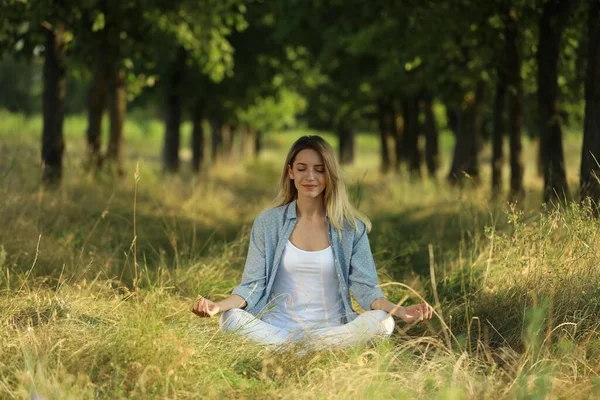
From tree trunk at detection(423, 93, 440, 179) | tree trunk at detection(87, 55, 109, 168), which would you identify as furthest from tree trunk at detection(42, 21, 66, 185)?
tree trunk at detection(423, 93, 440, 179)

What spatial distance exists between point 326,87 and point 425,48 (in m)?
13.3

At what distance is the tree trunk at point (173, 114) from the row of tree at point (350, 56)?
35mm

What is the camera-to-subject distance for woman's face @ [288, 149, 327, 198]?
19.7ft

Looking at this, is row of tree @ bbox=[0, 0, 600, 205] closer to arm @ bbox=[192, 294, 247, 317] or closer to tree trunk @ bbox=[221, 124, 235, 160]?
arm @ bbox=[192, 294, 247, 317]

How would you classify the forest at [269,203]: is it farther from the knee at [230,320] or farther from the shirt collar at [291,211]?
the shirt collar at [291,211]

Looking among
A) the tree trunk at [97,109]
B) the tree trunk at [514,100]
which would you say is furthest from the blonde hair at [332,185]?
the tree trunk at [97,109]

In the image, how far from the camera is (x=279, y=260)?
6.08 metres

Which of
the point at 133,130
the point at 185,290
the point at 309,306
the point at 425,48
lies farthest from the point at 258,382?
the point at 133,130

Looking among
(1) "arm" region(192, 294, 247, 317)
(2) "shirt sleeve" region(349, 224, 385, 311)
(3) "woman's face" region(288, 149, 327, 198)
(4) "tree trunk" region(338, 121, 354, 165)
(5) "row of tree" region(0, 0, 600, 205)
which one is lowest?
(4) "tree trunk" region(338, 121, 354, 165)

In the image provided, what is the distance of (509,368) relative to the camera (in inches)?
206

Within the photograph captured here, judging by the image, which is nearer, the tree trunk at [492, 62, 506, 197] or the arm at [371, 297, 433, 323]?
the arm at [371, 297, 433, 323]

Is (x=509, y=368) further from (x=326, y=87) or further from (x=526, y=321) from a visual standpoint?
(x=326, y=87)

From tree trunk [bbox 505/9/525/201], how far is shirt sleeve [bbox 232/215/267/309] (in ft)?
23.4

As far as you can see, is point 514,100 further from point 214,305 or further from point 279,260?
point 214,305
